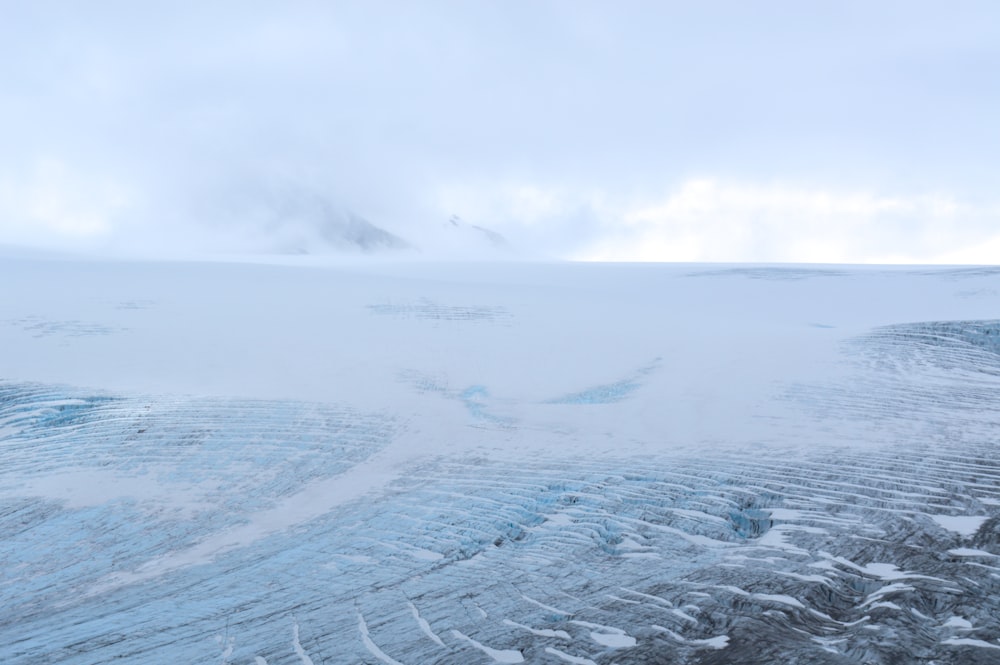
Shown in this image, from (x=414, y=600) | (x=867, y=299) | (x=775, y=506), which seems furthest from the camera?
(x=867, y=299)

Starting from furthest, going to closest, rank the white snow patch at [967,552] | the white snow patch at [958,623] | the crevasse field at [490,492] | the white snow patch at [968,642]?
1. the white snow patch at [967,552]
2. the crevasse field at [490,492]
3. the white snow patch at [958,623]
4. the white snow patch at [968,642]

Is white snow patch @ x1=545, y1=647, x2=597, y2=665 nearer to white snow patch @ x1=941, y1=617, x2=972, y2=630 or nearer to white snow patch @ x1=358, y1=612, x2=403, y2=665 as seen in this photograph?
white snow patch @ x1=358, y1=612, x2=403, y2=665

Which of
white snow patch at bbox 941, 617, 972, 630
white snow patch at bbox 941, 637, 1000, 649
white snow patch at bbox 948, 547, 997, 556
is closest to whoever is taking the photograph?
white snow patch at bbox 941, 637, 1000, 649

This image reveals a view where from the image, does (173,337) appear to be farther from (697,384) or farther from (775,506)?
→ (775,506)

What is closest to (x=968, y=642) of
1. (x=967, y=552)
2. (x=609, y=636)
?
(x=967, y=552)

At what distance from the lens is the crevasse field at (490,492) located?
2475 mm

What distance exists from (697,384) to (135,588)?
4.34 metres

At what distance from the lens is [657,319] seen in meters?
8.77

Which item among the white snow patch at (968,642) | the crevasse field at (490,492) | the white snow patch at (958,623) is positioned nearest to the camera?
the white snow patch at (968,642)

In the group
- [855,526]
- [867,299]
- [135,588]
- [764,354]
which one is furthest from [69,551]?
[867,299]

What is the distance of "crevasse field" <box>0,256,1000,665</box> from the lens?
247 cm

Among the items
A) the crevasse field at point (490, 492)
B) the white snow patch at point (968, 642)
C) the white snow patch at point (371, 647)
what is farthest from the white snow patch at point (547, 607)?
the white snow patch at point (968, 642)

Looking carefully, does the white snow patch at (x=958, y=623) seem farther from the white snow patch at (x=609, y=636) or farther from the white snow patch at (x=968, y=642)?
the white snow patch at (x=609, y=636)

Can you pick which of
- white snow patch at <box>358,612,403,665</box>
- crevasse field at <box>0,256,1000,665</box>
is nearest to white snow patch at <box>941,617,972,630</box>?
→ crevasse field at <box>0,256,1000,665</box>
